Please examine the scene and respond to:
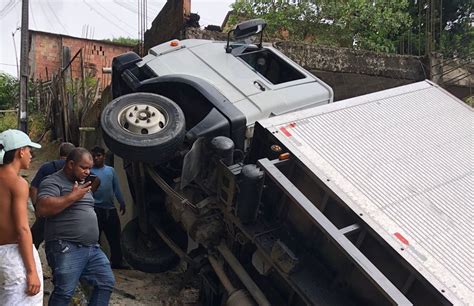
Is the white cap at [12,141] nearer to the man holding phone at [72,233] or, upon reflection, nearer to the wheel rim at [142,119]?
the man holding phone at [72,233]

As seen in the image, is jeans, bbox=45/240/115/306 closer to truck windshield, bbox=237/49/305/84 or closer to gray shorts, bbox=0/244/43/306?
gray shorts, bbox=0/244/43/306

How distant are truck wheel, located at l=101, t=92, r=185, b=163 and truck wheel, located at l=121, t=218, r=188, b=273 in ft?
3.17

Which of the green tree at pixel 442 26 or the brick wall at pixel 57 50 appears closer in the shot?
the green tree at pixel 442 26

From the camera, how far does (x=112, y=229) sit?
4477 millimetres

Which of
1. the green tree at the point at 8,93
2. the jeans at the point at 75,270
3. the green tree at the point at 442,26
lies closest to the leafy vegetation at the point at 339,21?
the green tree at the point at 442,26

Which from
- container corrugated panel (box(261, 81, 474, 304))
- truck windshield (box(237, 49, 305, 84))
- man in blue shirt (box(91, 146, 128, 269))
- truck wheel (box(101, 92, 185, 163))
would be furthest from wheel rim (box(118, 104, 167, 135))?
truck windshield (box(237, 49, 305, 84))

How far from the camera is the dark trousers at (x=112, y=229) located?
4367 millimetres

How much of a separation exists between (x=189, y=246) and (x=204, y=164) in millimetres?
869

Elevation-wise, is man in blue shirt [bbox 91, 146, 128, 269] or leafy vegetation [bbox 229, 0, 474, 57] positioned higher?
leafy vegetation [bbox 229, 0, 474, 57]

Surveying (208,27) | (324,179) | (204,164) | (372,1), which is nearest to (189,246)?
(204,164)

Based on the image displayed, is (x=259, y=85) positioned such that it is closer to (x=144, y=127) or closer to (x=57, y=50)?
(x=144, y=127)

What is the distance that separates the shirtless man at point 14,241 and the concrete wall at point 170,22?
5.61 metres

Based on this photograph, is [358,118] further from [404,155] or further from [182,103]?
[182,103]

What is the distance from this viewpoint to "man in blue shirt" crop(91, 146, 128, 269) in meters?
4.27
